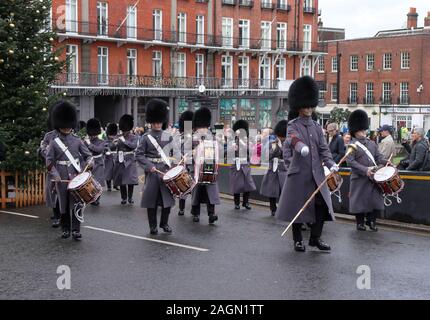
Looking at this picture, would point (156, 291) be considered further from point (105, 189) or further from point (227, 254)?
point (105, 189)

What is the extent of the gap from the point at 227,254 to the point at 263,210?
5.40 metres

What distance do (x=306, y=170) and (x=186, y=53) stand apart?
42.4 m

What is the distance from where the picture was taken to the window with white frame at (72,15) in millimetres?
43062

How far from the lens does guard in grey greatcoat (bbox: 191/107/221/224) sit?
1287 cm

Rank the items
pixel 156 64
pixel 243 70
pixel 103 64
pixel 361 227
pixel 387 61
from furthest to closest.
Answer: pixel 387 61
pixel 243 70
pixel 156 64
pixel 103 64
pixel 361 227

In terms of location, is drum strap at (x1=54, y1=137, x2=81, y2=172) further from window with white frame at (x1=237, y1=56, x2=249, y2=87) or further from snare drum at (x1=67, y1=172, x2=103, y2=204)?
window with white frame at (x1=237, y1=56, x2=249, y2=87)

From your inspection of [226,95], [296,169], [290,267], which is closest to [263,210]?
[296,169]

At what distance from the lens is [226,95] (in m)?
53.5

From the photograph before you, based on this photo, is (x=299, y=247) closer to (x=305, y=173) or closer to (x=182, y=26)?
(x=305, y=173)

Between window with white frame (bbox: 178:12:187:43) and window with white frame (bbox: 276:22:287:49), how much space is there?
1013cm

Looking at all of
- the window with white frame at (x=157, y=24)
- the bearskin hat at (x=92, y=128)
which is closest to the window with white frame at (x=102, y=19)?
the window with white frame at (x=157, y=24)

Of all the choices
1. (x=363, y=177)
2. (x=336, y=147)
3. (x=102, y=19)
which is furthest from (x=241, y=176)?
(x=102, y=19)

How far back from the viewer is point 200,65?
52.8 metres

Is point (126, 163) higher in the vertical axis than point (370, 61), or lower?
lower
